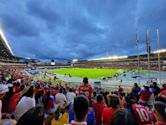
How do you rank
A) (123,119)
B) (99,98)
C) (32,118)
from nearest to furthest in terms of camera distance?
(32,118)
(123,119)
(99,98)

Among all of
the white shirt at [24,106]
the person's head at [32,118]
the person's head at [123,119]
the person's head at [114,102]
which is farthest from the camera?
the white shirt at [24,106]

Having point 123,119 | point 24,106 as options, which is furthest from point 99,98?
point 123,119

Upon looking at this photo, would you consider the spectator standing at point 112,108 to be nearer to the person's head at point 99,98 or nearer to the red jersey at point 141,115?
the red jersey at point 141,115

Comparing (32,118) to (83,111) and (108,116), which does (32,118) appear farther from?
(108,116)

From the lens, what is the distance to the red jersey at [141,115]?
3.13 meters

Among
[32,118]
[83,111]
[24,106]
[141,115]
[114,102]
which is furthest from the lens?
[24,106]

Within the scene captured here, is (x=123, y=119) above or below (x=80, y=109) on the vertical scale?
below

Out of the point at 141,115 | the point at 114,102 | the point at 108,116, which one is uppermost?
the point at 114,102

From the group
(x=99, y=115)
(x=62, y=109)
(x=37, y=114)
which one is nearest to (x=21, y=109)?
(x=99, y=115)

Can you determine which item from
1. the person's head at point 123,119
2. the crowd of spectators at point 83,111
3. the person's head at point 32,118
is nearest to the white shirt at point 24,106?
the crowd of spectators at point 83,111

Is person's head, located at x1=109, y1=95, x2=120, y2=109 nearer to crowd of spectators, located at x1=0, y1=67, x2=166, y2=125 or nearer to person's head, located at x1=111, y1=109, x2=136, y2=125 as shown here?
crowd of spectators, located at x1=0, y1=67, x2=166, y2=125

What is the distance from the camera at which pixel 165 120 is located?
245 centimetres

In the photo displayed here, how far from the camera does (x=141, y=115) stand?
316 cm

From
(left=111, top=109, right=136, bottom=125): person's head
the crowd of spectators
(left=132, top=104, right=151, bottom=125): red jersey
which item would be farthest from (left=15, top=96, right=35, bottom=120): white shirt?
(left=111, top=109, right=136, bottom=125): person's head
